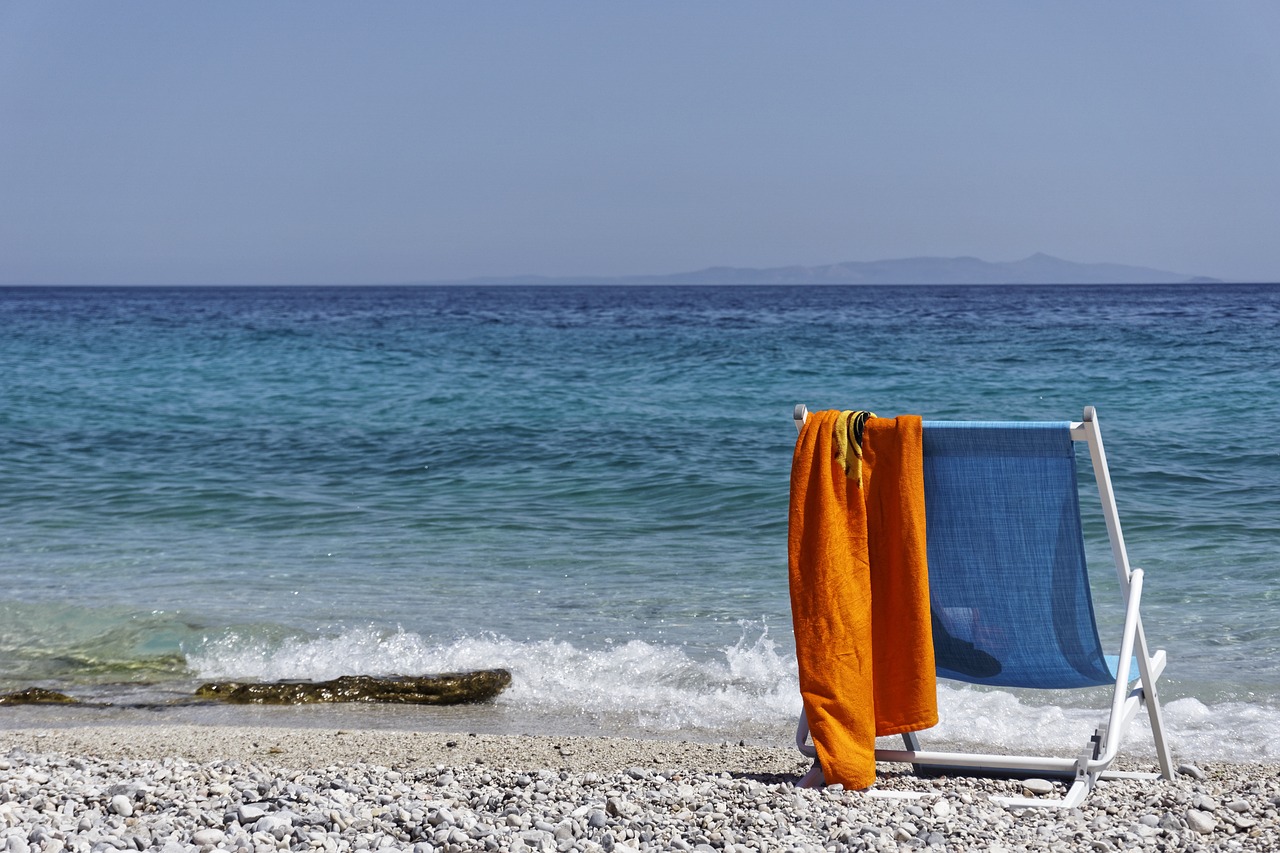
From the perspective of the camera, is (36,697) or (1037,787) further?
(36,697)

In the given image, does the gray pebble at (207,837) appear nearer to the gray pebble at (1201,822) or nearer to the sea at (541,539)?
the sea at (541,539)

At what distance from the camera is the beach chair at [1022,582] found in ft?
10.2

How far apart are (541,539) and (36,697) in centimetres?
325

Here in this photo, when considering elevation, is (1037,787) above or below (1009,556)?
below

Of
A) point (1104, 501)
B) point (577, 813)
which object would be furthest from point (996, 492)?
point (577, 813)

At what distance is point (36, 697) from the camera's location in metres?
5.06

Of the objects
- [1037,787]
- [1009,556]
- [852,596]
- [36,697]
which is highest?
[1009,556]

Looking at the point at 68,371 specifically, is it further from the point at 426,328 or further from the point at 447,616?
the point at 447,616

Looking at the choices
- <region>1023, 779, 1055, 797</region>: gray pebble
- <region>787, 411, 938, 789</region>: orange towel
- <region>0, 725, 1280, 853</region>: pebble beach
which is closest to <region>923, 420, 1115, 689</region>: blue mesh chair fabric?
<region>787, 411, 938, 789</region>: orange towel

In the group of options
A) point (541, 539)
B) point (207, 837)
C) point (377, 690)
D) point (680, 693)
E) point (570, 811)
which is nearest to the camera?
point (207, 837)

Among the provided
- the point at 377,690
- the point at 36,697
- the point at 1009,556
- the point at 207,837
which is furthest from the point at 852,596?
the point at 36,697

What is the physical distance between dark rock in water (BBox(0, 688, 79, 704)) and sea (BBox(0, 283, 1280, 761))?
0.09m

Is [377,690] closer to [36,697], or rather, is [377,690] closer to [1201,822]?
[36,697]

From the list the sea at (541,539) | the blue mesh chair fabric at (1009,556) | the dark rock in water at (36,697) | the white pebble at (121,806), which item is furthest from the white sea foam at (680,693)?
the white pebble at (121,806)
